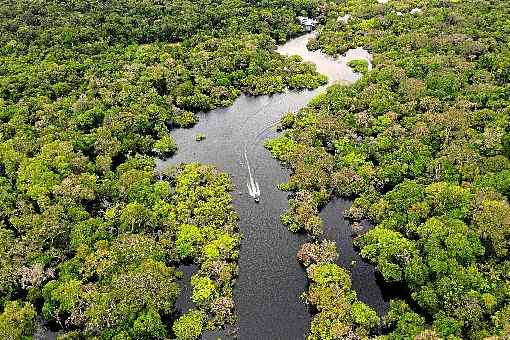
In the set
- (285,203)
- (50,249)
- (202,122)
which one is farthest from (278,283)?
(202,122)

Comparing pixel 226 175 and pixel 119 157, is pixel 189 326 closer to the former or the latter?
pixel 226 175

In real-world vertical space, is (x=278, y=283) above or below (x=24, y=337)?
below

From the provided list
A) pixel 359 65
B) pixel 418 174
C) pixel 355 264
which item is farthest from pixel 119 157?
pixel 359 65

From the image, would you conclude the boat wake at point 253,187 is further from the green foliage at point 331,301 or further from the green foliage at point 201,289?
the green foliage at point 201,289

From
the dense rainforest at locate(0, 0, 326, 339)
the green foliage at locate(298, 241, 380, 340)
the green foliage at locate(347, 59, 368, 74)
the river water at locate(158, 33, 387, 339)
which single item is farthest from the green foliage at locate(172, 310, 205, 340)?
the green foliage at locate(347, 59, 368, 74)

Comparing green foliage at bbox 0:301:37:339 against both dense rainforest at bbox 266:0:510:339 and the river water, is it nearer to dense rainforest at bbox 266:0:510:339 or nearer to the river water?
the river water

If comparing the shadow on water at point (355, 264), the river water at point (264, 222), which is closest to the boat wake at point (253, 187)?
the river water at point (264, 222)

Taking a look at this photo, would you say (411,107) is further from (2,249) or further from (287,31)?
(2,249)
